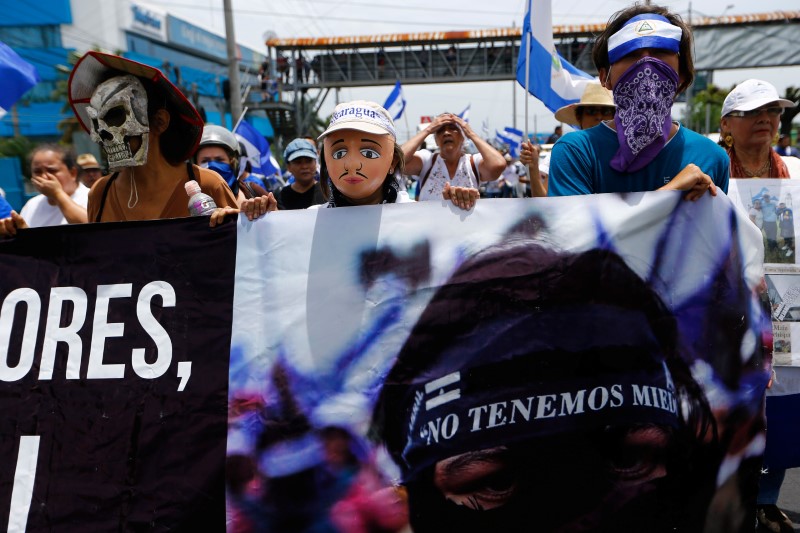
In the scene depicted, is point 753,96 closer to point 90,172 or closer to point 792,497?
point 792,497

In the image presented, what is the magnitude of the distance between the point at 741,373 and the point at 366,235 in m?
1.30

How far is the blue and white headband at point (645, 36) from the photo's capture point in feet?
7.71

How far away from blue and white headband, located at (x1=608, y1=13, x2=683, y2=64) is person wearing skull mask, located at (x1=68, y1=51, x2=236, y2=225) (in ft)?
5.21

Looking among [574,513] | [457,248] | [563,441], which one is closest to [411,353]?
[457,248]

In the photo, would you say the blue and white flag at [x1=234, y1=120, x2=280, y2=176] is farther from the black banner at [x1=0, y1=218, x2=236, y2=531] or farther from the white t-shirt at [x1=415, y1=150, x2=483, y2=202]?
the black banner at [x1=0, y1=218, x2=236, y2=531]

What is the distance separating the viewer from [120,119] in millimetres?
2795

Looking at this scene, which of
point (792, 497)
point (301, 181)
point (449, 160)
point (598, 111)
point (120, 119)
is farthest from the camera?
point (301, 181)

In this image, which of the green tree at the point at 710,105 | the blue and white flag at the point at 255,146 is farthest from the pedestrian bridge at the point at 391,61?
the blue and white flag at the point at 255,146

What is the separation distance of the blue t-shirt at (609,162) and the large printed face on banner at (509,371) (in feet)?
0.44

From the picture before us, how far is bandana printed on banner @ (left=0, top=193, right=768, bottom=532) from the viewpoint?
2258 mm

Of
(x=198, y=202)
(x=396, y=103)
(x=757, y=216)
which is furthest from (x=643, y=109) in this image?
(x=396, y=103)

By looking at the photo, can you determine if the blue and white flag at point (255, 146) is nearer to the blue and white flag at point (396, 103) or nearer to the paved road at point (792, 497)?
the blue and white flag at point (396, 103)

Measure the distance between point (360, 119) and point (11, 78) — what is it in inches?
82.8

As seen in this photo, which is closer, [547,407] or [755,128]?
[547,407]
